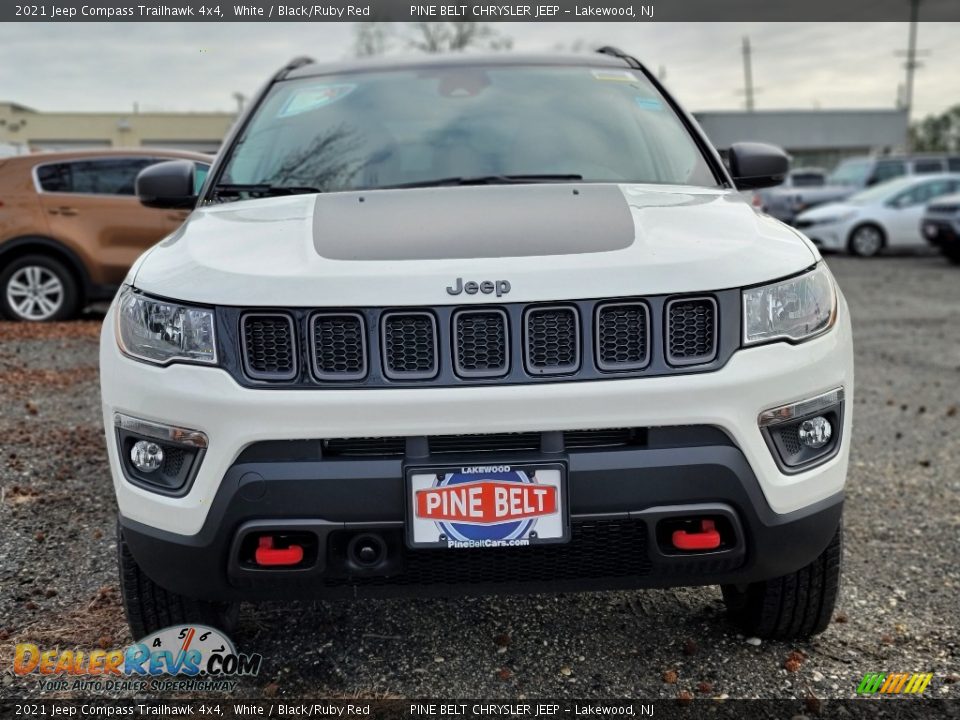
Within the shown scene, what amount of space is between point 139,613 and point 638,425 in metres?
1.47

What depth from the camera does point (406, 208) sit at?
2607mm

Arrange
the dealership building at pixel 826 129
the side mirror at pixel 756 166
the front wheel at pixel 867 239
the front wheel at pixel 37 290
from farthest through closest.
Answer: the dealership building at pixel 826 129 → the front wheel at pixel 867 239 → the front wheel at pixel 37 290 → the side mirror at pixel 756 166

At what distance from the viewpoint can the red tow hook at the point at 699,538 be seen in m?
2.23

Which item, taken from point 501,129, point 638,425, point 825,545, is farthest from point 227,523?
point 501,129

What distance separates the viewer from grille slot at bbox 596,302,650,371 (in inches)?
86.0

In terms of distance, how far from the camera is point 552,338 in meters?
2.19

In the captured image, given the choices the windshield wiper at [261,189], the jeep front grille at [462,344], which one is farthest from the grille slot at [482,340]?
the windshield wiper at [261,189]

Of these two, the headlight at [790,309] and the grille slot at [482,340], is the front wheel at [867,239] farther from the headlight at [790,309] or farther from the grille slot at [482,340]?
the grille slot at [482,340]

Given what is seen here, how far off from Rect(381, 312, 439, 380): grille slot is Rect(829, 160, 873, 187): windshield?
2328 centimetres

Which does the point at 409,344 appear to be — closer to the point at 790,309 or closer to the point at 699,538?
the point at 699,538

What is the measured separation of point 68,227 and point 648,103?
7.09 meters

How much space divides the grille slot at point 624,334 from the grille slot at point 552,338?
0.21 ft

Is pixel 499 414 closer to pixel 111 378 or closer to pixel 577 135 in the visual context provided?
pixel 111 378

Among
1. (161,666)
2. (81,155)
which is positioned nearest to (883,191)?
(81,155)
